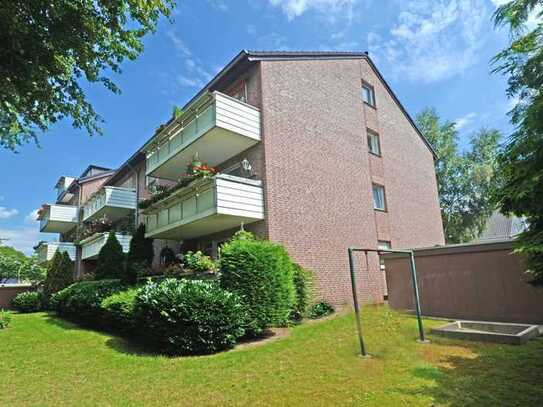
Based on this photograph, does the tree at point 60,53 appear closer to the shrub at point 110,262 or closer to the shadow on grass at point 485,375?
the shadow on grass at point 485,375

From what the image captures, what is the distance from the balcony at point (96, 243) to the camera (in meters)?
21.6

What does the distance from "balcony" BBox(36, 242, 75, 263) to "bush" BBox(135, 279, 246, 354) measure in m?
21.3

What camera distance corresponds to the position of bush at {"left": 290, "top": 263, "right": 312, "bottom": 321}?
38.9ft

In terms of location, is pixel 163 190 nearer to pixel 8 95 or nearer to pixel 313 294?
pixel 313 294

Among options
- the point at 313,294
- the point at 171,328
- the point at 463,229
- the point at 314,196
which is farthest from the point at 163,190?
the point at 463,229

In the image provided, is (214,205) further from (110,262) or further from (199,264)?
(110,262)

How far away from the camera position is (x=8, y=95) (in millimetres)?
7316

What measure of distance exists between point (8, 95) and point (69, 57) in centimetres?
157

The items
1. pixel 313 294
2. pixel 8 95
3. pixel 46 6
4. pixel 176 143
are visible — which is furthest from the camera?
pixel 176 143

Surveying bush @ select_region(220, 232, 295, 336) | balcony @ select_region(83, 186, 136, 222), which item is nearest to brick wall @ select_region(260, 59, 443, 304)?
bush @ select_region(220, 232, 295, 336)

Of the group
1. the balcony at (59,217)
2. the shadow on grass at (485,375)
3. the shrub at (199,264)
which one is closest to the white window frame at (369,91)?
the shrub at (199,264)

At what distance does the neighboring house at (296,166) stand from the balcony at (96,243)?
11.5ft

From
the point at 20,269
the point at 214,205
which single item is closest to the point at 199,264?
the point at 214,205

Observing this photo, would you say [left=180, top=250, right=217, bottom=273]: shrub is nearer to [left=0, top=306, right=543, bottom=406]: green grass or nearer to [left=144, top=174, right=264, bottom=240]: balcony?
[left=144, top=174, right=264, bottom=240]: balcony
